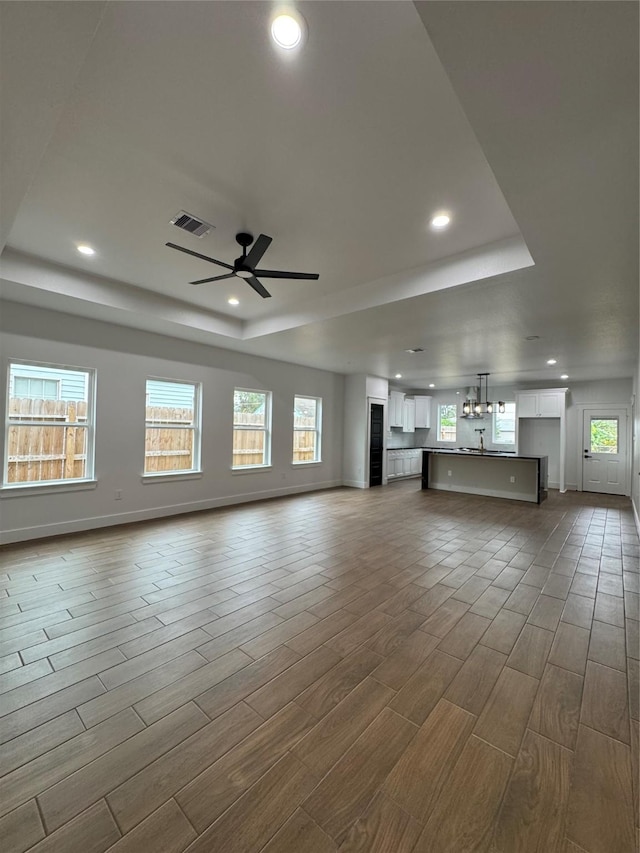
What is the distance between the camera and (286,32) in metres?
1.44

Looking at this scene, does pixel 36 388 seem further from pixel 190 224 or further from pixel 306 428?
pixel 306 428

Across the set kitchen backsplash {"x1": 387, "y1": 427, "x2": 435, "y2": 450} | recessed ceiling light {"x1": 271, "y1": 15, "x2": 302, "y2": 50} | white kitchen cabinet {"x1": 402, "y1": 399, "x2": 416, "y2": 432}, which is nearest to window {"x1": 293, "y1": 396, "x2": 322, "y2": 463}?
white kitchen cabinet {"x1": 402, "y1": 399, "x2": 416, "y2": 432}

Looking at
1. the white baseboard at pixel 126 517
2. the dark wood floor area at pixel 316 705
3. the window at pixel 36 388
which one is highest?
the window at pixel 36 388

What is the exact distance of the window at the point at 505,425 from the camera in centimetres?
962

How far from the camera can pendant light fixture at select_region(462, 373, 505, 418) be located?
7861mm

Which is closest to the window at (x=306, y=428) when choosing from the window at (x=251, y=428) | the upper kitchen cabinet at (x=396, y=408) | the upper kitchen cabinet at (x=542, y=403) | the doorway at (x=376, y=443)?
the window at (x=251, y=428)

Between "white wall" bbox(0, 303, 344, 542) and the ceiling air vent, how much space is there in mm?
2675

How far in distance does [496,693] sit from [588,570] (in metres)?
2.48

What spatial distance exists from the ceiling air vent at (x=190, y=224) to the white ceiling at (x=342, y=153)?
76mm

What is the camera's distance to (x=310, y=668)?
206cm

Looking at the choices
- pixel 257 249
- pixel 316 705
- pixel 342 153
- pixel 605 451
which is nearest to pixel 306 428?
pixel 257 249

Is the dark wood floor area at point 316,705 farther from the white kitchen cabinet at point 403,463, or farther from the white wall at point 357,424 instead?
the white kitchen cabinet at point 403,463

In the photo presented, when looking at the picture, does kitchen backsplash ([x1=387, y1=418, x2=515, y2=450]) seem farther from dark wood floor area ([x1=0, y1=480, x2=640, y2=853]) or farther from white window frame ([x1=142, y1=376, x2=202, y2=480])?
dark wood floor area ([x1=0, y1=480, x2=640, y2=853])

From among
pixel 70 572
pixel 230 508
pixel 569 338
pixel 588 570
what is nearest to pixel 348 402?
pixel 230 508
